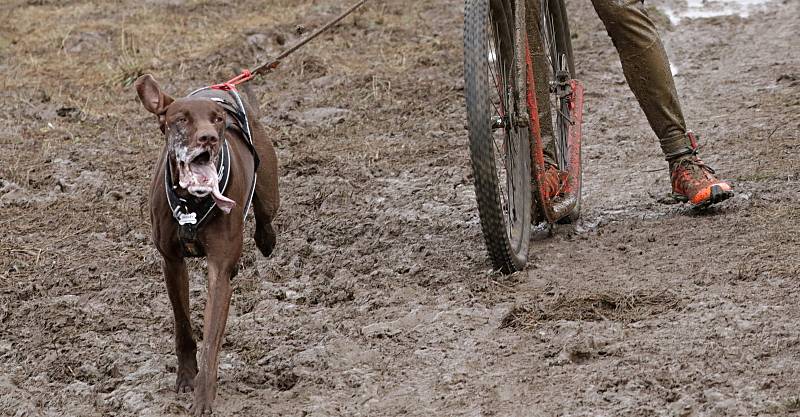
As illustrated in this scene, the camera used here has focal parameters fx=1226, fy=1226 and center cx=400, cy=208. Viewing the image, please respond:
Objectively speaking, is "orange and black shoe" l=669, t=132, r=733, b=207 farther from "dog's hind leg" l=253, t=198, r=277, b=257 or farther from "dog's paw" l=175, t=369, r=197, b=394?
"dog's paw" l=175, t=369, r=197, b=394

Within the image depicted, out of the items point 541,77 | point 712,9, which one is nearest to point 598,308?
point 541,77

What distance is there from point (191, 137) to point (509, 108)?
173cm

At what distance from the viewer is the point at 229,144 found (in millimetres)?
4832

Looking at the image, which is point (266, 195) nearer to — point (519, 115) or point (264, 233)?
point (264, 233)

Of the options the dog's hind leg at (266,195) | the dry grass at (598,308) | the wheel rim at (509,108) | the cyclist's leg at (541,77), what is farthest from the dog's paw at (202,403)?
the cyclist's leg at (541,77)

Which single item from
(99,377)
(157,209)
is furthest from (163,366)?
(157,209)

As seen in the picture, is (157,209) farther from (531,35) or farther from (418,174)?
(418,174)

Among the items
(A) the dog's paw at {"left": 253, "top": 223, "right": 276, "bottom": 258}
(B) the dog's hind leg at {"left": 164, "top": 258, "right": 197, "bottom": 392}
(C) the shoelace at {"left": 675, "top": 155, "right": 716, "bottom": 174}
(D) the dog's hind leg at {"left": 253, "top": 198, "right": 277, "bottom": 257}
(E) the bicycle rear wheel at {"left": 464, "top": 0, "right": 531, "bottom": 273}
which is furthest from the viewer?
(C) the shoelace at {"left": 675, "top": 155, "right": 716, "bottom": 174}

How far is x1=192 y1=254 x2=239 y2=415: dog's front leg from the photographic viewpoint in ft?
14.5

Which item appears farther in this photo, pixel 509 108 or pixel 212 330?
pixel 509 108

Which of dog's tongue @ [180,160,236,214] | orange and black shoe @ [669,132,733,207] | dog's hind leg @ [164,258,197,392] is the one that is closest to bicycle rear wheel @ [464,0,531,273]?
orange and black shoe @ [669,132,733,207]

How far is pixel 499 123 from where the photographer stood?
5.36 meters

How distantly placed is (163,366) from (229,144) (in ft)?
3.08

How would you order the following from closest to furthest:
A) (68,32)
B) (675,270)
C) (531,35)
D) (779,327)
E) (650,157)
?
(779,327), (675,270), (531,35), (650,157), (68,32)
